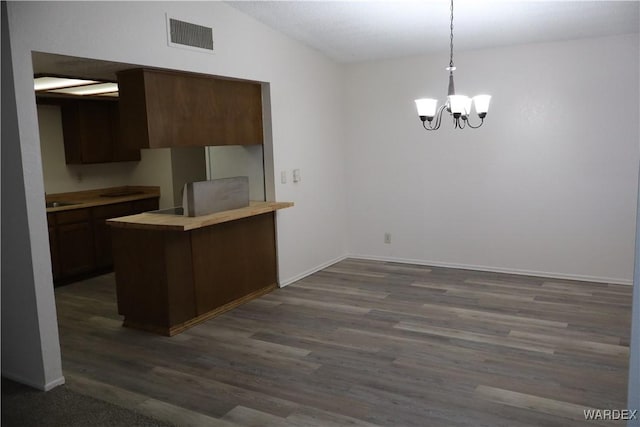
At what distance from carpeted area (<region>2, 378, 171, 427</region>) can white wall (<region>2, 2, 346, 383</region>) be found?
6.2 inches

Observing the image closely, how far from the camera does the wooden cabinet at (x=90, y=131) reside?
19.6 feet

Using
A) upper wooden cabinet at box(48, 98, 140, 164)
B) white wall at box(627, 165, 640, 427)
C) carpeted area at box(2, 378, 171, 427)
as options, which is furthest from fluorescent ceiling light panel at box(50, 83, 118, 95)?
white wall at box(627, 165, 640, 427)

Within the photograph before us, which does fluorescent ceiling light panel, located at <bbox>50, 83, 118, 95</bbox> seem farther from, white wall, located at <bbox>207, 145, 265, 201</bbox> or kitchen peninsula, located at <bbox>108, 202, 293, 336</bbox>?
kitchen peninsula, located at <bbox>108, 202, 293, 336</bbox>

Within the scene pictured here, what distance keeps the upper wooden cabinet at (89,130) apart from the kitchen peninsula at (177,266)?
7.03ft

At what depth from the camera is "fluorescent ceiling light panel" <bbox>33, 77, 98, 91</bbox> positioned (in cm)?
450

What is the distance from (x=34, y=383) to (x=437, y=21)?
4.11 meters

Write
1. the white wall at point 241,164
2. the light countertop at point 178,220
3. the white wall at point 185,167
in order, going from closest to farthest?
the light countertop at point 178,220 < the white wall at point 241,164 < the white wall at point 185,167

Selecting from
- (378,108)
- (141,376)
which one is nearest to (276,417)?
(141,376)

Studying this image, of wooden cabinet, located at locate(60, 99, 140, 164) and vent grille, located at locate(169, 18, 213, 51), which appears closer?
vent grille, located at locate(169, 18, 213, 51)

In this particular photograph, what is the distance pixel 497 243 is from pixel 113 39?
410cm

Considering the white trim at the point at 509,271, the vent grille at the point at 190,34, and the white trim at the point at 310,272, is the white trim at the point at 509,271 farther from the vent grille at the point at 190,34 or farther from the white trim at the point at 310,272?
the vent grille at the point at 190,34

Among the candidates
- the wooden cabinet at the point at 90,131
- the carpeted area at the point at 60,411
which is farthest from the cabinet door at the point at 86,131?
the carpeted area at the point at 60,411

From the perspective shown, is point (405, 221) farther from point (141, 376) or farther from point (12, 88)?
point (12, 88)

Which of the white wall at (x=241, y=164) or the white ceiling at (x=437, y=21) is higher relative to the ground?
the white ceiling at (x=437, y=21)
